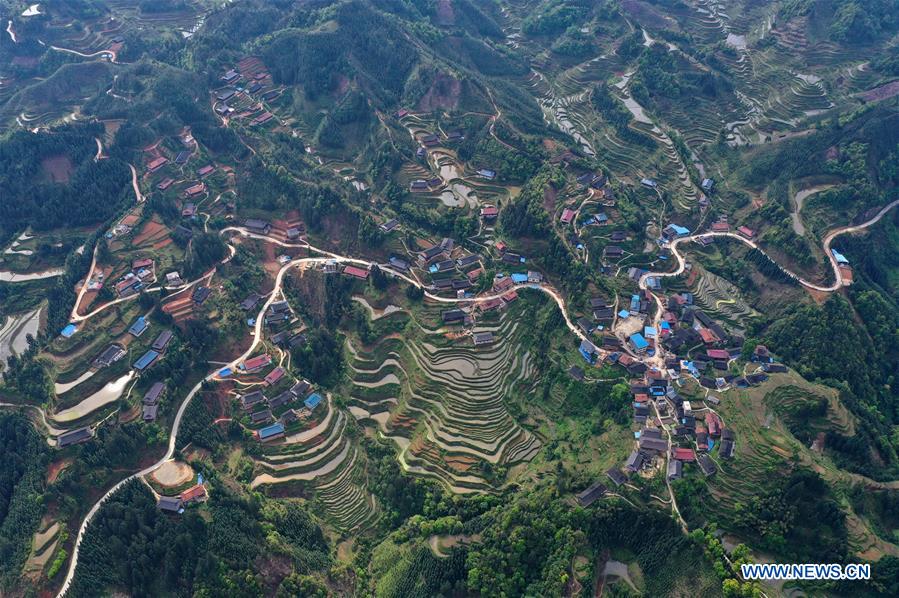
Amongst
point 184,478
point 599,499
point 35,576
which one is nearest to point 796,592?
point 599,499

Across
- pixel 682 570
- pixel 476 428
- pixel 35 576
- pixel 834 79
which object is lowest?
pixel 35 576

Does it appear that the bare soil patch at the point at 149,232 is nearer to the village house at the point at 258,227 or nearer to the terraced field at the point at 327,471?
the village house at the point at 258,227

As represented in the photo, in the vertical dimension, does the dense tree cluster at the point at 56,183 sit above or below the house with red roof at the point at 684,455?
below

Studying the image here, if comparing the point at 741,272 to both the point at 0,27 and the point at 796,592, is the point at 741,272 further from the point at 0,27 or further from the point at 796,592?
the point at 0,27

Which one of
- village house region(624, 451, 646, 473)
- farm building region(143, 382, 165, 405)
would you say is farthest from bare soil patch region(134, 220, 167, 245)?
village house region(624, 451, 646, 473)

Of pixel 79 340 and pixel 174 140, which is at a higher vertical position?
pixel 174 140

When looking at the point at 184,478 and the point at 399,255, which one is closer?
the point at 184,478

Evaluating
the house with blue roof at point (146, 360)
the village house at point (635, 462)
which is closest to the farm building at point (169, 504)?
the house with blue roof at point (146, 360)
